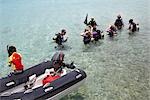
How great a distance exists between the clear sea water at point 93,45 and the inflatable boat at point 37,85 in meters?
0.46

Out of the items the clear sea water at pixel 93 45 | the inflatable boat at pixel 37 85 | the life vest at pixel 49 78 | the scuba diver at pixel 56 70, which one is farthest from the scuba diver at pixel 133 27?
the life vest at pixel 49 78

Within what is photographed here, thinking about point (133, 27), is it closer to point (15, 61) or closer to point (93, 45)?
point (93, 45)

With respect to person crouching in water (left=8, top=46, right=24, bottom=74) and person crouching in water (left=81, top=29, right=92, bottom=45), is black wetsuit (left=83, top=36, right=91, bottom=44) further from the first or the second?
person crouching in water (left=8, top=46, right=24, bottom=74)

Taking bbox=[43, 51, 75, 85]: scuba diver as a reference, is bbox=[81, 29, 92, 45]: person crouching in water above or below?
above

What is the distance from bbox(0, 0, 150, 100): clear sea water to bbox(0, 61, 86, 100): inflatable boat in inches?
18.2

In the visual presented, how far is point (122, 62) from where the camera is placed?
743cm

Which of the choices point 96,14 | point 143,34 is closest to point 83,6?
point 96,14

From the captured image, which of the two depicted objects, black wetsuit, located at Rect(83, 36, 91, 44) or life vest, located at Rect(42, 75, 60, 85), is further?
black wetsuit, located at Rect(83, 36, 91, 44)

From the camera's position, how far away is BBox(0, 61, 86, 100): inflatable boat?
492 centimetres

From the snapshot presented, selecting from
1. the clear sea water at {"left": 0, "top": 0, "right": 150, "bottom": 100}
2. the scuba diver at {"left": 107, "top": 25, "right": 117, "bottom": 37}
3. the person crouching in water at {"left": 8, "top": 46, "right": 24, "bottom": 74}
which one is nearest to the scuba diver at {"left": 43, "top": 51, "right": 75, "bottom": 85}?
the clear sea water at {"left": 0, "top": 0, "right": 150, "bottom": 100}

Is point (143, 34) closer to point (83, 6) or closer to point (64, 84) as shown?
point (64, 84)

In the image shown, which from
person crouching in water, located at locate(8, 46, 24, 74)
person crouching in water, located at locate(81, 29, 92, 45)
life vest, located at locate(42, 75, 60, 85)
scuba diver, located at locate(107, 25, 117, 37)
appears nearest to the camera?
life vest, located at locate(42, 75, 60, 85)

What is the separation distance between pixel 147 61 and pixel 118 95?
1.85m

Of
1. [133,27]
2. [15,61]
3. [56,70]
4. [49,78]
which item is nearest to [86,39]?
[133,27]
